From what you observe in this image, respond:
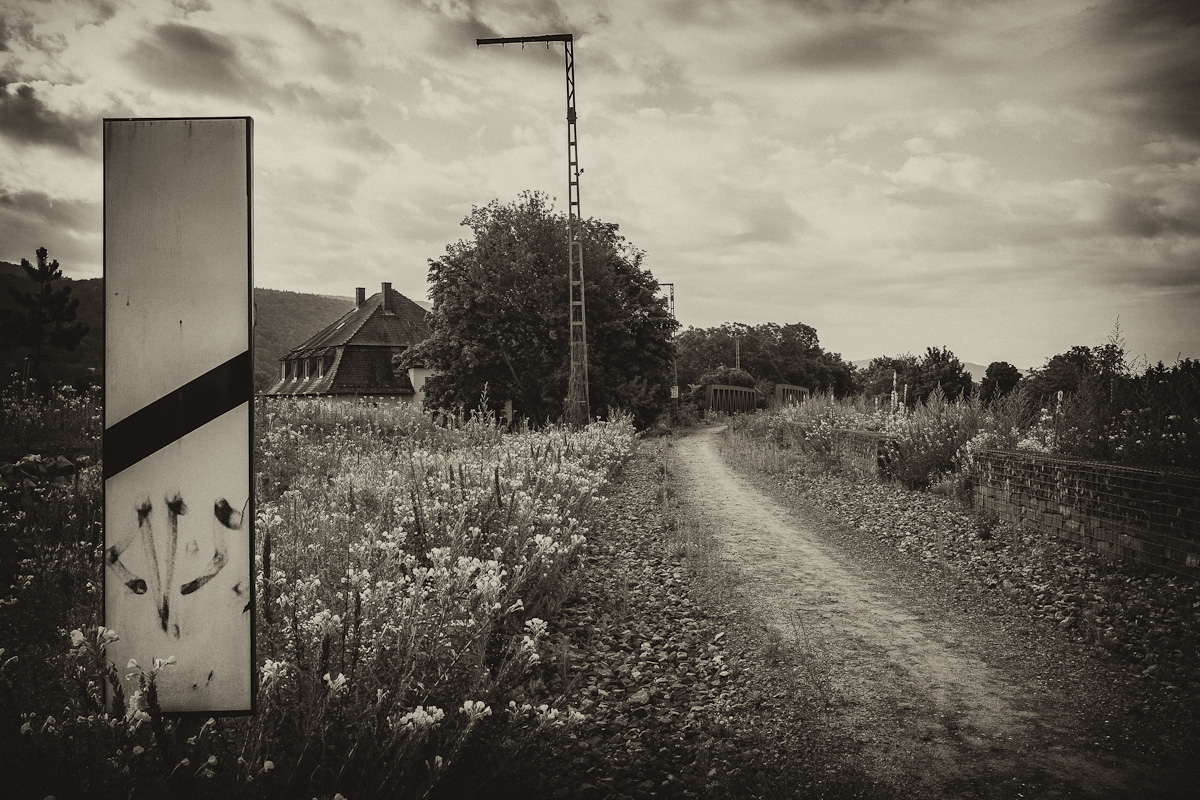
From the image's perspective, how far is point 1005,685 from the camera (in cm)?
400

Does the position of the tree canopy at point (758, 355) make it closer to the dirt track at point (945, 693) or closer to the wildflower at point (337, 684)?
the dirt track at point (945, 693)

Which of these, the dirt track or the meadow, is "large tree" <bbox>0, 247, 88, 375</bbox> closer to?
the meadow

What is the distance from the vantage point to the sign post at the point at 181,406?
1664mm

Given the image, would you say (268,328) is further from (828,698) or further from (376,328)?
(828,698)

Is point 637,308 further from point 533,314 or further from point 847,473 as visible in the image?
point 847,473

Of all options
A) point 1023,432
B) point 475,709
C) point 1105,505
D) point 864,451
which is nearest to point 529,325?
point 864,451

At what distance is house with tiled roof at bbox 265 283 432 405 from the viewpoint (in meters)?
45.8

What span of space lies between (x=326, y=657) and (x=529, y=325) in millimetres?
24287

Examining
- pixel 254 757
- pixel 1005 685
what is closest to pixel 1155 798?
pixel 1005 685

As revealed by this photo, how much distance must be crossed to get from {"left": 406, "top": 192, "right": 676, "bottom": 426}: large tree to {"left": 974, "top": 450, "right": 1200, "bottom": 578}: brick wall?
61.2 ft

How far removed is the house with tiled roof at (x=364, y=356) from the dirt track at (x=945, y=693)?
39.4 metres

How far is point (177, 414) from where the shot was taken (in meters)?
1.68

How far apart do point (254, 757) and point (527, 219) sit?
2678 cm

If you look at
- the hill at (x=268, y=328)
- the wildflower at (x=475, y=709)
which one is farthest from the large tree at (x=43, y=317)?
the wildflower at (x=475, y=709)
